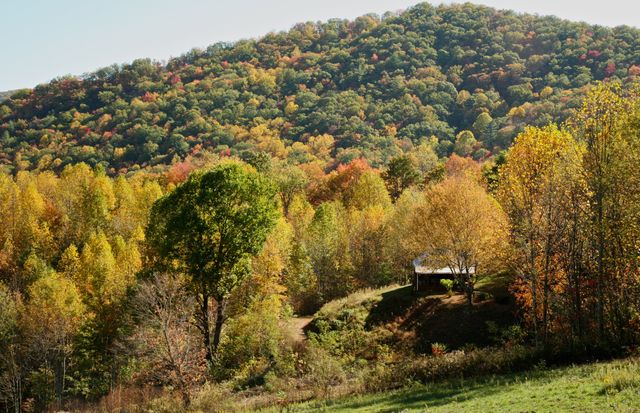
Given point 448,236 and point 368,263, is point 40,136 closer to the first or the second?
point 368,263

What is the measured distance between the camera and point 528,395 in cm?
1806

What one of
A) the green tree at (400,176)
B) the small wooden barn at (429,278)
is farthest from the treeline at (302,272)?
the green tree at (400,176)

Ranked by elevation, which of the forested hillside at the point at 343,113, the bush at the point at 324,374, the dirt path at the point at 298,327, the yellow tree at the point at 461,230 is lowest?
the dirt path at the point at 298,327

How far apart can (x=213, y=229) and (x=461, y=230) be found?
18.0 metres

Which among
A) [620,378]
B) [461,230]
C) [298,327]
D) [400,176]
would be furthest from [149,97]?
[620,378]

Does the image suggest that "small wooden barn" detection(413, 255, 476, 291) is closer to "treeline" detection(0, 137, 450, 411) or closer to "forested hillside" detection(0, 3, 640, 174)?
"treeline" detection(0, 137, 450, 411)

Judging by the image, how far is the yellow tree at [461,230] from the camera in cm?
3678

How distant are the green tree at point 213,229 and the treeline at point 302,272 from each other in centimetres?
10

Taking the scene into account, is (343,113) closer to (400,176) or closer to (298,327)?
(400,176)

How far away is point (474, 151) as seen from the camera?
139 meters

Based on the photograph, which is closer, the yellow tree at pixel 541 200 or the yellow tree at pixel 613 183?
the yellow tree at pixel 613 183

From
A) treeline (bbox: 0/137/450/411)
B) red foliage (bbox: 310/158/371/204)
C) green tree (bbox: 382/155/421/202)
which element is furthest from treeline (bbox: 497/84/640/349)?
red foliage (bbox: 310/158/371/204)

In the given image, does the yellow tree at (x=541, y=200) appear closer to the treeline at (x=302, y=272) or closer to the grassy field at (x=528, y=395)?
the treeline at (x=302, y=272)

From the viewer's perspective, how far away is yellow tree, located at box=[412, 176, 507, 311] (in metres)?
36.8
